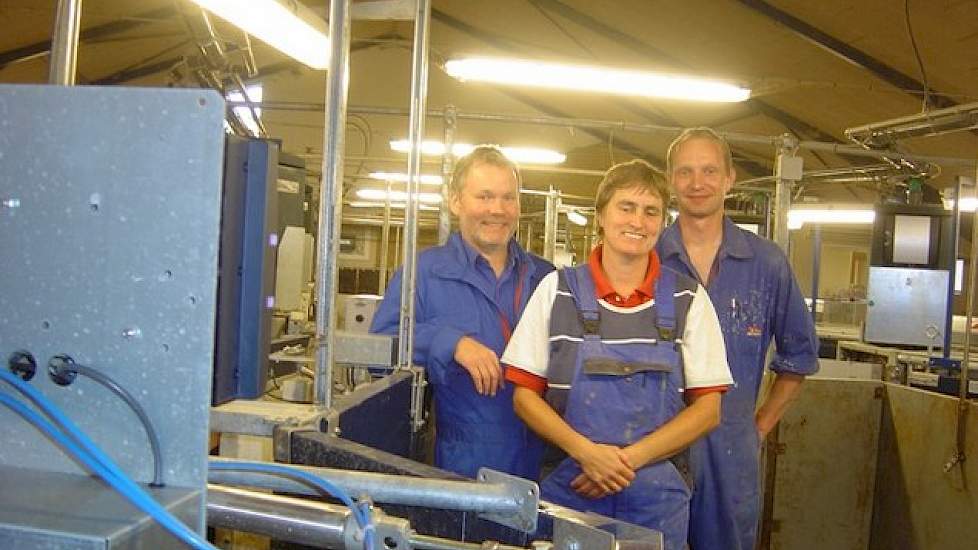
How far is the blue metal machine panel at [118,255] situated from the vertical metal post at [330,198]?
61 cm

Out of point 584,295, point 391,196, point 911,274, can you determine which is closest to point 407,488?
point 584,295

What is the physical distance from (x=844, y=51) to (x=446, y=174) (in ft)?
10.2

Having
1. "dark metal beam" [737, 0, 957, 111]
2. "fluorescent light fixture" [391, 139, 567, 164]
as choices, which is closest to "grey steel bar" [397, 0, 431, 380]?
"fluorescent light fixture" [391, 139, 567, 164]

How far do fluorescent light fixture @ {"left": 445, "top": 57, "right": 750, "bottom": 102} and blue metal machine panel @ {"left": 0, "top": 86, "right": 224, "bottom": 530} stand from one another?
269cm

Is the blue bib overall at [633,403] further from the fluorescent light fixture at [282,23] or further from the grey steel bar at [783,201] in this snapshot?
the grey steel bar at [783,201]

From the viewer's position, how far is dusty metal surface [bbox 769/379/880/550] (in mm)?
3607

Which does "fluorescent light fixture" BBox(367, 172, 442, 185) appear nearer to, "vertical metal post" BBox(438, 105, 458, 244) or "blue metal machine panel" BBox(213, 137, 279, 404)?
"vertical metal post" BBox(438, 105, 458, 244)

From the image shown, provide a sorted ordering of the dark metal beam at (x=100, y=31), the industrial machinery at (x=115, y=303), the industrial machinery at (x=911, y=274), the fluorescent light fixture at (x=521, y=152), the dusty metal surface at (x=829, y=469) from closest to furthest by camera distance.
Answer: the industrial machinery at (x=115, y=303), the dusty metal surface at (x=829, y=469), the industrial machinery at (x=911, y=274), the dark metal beam at (x=100, y=31), the fluorescent light fixture at (x=521, y=152)

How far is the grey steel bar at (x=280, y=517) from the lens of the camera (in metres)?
0.85

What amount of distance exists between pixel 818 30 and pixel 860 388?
2390mm

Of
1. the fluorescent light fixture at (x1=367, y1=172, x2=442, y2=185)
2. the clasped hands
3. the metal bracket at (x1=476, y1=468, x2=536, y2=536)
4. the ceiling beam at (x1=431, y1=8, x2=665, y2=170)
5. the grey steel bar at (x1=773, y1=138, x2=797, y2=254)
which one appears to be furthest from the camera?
the ceiling beam at (x1=431, y1=8, x2=665, y2=170)

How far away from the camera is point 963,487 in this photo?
10.2ft

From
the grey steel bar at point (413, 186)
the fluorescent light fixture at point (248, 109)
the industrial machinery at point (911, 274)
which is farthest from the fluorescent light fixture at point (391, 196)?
the grey steel bar at point (413, 186)

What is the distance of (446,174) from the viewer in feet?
10.5
